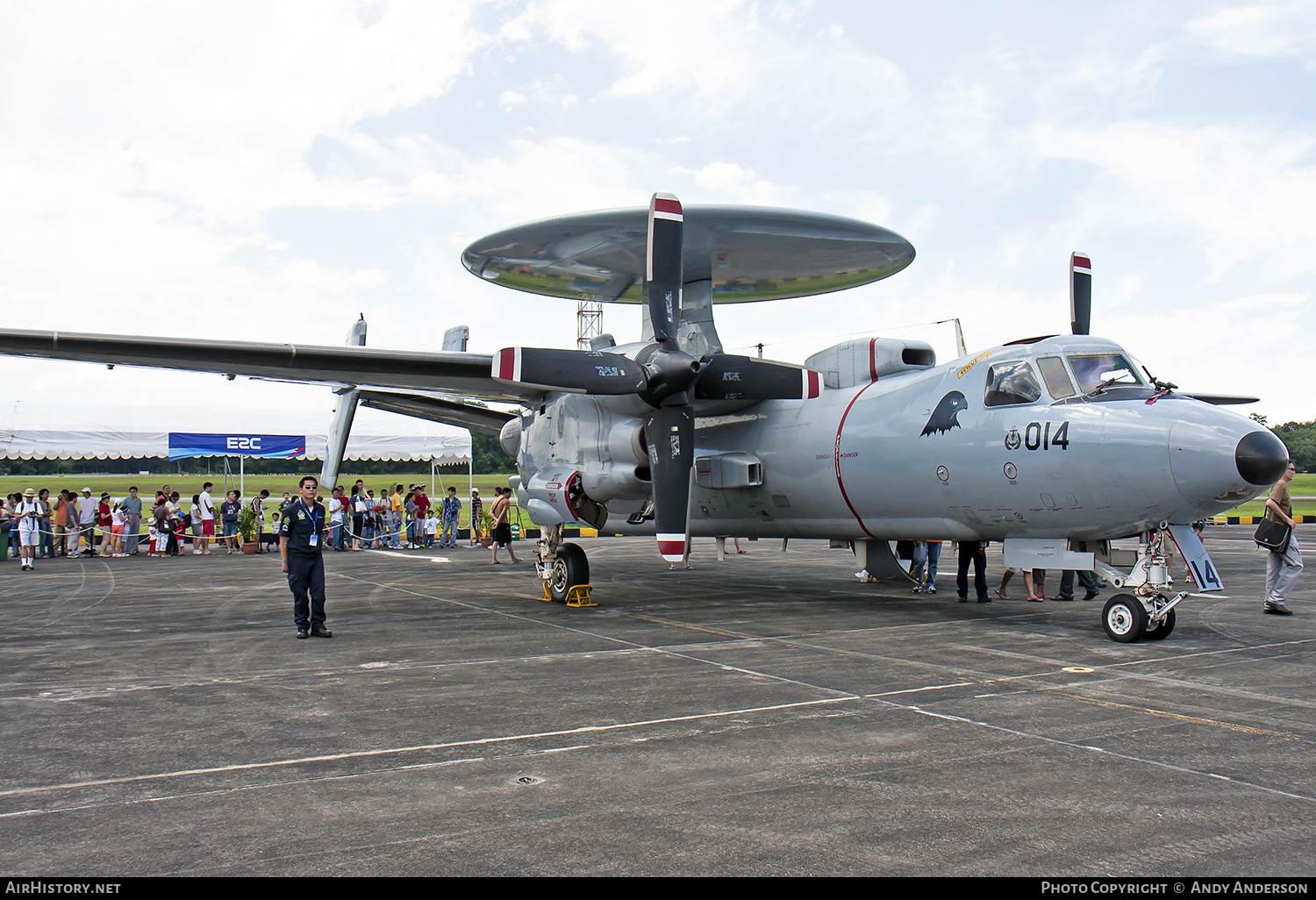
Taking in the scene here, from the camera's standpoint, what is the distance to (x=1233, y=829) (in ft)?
13.2

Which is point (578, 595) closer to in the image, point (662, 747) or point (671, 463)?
point (671, 463)

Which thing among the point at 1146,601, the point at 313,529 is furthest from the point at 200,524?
the point at 1146,601

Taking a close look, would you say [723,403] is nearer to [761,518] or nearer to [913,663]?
[761,518]

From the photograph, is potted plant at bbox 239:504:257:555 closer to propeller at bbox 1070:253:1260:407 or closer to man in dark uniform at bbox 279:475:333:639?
man in dark uniform at bbox 279:475:333:639

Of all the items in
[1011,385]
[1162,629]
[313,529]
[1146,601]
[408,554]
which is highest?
[1011,385]

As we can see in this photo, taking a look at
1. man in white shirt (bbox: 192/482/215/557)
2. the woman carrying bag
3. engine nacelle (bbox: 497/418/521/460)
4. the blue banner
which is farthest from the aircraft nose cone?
the blue banner

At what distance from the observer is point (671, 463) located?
39.8 feet

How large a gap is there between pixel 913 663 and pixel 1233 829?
4210 mm

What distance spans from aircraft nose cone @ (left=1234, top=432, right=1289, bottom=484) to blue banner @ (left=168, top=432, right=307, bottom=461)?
25.1 meters

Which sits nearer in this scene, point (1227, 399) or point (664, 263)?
point (664, 263)

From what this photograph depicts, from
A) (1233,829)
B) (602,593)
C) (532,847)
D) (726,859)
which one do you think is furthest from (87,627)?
(1233,829)

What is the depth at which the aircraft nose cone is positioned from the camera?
832 cm

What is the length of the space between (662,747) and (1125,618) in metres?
5.92

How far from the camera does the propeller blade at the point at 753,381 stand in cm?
1263
